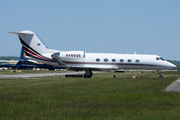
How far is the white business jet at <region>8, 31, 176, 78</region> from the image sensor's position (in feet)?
127

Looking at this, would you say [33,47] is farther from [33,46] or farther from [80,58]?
[80,58]

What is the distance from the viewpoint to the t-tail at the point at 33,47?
3900 centimetres

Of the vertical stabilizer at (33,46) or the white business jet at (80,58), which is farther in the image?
the vertical stabilizer at (33,46)

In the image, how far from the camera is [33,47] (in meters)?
39.2

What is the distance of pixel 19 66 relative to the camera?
112750 mm

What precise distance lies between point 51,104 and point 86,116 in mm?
3003

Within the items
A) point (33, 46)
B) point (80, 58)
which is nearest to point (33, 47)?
point (33, 46)

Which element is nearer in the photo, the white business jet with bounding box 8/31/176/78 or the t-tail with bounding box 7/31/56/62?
the white business jet with bounding box 8/31/176/78

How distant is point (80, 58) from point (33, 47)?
725 centimetres

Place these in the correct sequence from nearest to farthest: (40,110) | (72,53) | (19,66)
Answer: (40,110) → (72,53) → (19,66)

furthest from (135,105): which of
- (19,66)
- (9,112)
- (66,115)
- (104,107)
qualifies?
(19,66)

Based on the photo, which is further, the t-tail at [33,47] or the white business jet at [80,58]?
the t-tail at [33,47]

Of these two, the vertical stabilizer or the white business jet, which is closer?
the white business jet

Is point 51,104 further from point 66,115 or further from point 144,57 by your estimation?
point 144,57
